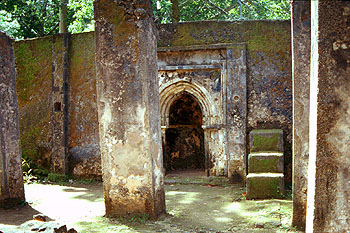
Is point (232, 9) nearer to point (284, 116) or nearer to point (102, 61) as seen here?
point (284, 116)

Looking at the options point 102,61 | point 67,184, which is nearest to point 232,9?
point 67,184

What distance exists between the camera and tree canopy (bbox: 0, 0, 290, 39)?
13.6 metres

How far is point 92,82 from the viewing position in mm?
8602

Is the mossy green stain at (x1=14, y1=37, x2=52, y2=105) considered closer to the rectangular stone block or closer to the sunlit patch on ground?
the sunlit patch on ground

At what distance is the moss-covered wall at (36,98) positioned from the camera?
8992mm

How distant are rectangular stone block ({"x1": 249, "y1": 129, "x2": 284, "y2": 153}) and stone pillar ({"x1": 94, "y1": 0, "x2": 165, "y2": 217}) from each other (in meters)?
2.85

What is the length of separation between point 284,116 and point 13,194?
528 centimetres

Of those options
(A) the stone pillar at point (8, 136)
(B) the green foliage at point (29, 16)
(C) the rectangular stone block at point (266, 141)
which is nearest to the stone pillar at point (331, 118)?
(C) the rectangular stone block at point (266, 141)

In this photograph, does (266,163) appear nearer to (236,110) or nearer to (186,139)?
(236,110)

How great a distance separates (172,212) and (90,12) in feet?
31.7

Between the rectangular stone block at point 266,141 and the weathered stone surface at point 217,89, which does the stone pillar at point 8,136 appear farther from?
the rectangular stone block at point 266,141

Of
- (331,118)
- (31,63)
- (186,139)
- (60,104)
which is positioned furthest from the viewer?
(186,139)

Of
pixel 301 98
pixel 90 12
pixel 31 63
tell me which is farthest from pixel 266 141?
pixel 90 12

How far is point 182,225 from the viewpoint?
16.0ft
